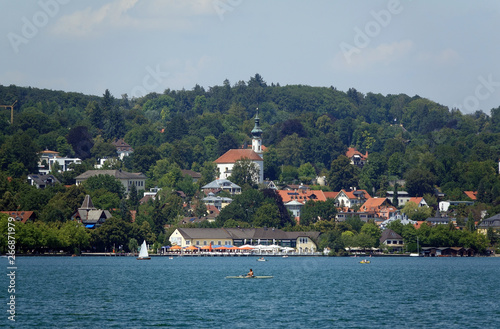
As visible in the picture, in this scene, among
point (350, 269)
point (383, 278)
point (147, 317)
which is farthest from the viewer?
point (350, 269)

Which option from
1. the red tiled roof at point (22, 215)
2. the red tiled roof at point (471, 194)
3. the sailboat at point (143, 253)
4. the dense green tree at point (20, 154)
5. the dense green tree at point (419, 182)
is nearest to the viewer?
the red tiled roof at point (22, 215)

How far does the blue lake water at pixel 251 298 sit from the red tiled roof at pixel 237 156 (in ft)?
276

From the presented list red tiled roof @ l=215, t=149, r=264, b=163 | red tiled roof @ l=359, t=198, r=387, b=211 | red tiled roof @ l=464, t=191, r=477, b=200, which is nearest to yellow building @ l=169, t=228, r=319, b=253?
red tiled roof @ l=359, t=198, r=387, b=211

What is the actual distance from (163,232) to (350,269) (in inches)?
1700

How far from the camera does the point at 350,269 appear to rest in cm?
9406

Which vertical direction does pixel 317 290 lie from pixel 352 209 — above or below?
below

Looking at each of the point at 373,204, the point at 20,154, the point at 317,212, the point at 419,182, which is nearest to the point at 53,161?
the point at 20,154

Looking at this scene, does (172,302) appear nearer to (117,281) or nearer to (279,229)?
(117,281)

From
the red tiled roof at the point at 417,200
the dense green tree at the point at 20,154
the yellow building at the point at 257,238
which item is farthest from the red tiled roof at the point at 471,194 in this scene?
the dense green tree at the point at 20,154

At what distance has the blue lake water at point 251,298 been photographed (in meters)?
46.5

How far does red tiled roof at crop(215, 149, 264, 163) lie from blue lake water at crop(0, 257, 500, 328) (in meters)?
84.3

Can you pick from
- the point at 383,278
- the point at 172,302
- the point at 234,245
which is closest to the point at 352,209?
the point at 234,245

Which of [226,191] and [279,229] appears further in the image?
[226,191]

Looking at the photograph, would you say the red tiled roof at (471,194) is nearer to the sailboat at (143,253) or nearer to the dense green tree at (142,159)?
the dense green tree at (142,159)
